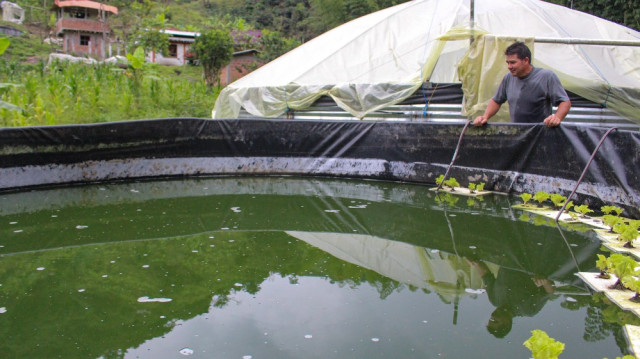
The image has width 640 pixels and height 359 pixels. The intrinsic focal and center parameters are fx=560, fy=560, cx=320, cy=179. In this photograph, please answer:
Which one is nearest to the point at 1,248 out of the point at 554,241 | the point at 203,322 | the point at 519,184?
the point at 203,322

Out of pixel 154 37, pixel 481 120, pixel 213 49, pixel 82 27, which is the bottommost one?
pixel 481 120

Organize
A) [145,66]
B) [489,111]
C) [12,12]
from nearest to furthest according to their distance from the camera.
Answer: [489,111], [145,66], [12,12]

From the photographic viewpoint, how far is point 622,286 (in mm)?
3162


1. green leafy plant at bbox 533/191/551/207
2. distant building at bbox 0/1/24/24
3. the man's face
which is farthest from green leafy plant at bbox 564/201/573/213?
distant building at bbox 0/1/24/24

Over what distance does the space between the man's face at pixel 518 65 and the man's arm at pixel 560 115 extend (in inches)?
19.0

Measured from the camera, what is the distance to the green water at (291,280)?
8.48 ft

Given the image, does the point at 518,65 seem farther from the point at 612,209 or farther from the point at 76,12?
Answer: the point at 76,12

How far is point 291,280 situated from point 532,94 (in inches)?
138

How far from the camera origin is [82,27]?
127ft

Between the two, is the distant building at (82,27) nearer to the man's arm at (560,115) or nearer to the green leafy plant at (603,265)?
the man's arm at (560,115)

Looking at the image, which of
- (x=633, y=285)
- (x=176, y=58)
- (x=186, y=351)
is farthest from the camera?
(x=176, y=58)

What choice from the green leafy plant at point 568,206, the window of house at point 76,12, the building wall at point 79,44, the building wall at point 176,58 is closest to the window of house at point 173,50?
the building wall at point 176,58

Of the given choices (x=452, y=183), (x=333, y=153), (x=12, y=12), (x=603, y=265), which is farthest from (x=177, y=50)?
Result: (x=603, y=265)

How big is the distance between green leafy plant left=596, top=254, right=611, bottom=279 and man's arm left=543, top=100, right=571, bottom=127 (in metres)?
2.18
